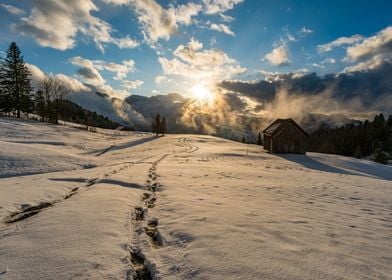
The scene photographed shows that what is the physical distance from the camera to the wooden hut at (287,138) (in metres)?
Result: 46.1

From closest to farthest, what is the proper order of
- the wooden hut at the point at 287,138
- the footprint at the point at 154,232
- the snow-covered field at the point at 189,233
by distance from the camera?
1. the snow-covered field at the point at 189,233
2. the footprint at the point at 154,232
3. the wooden hut at the point at 287,138

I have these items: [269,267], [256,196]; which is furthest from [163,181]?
[269,267]

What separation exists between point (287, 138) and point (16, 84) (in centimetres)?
6286

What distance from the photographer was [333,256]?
605 cm

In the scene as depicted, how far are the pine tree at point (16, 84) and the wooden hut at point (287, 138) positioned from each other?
58401 mm

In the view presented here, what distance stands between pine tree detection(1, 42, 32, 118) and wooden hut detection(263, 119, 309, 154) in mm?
58401

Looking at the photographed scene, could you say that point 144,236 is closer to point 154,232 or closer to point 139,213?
point 154,232

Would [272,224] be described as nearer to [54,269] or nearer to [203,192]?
[203,192]

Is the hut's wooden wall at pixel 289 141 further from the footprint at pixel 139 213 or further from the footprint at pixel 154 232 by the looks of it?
the footprint at pixel 154 232

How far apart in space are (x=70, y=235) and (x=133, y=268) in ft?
7.81

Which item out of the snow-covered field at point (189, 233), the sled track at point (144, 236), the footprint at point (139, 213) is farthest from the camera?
the footprint at point (139, 213)

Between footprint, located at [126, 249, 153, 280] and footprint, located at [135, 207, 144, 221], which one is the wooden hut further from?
footprint, located at [126, 249, 153, 280]

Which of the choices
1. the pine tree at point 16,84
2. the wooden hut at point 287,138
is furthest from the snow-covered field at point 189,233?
the pine tree at point 16,84

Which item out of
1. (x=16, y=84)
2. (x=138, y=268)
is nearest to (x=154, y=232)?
(x=138, y=268)
